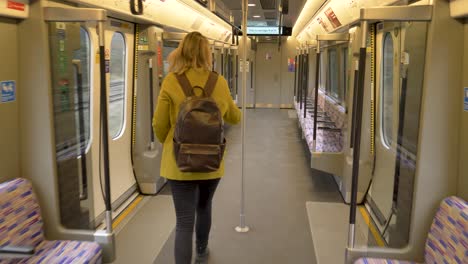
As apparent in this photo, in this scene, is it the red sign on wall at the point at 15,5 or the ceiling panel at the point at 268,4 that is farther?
the ceiling panel at the point at 268,4

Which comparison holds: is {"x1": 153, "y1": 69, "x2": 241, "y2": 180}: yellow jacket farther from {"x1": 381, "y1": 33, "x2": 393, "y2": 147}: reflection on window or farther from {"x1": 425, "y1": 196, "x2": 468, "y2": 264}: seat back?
{"x1": 381, "y1": 33, "x2": 393, "y2": 147}: reflection on window

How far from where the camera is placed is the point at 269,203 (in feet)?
17.1

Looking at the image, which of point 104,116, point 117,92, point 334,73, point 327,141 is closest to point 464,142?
point 104,116

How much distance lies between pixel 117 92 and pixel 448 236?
3.99 meters

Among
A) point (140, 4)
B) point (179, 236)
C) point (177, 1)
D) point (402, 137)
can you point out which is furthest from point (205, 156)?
point (177, 1)

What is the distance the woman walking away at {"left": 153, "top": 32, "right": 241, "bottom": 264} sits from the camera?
9.25 ft

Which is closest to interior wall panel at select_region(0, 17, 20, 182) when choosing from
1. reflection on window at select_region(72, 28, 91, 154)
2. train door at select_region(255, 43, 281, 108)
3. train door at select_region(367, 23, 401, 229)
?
reflection on window at select_region(72, 28, 91, 154)

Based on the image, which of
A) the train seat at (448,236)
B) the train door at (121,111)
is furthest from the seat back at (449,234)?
the train door at (121,111)

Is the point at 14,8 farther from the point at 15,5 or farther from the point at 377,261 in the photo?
the point at 377,261

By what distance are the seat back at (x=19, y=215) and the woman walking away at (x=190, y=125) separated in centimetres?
94

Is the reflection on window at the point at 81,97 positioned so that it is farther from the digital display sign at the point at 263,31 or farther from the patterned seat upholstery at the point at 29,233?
the digital display sign at the point at 263,31

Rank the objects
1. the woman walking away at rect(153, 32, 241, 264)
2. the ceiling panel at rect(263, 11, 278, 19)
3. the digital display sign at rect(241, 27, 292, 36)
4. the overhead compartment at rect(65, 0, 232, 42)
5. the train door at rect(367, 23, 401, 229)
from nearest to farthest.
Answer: the woman walking away at rect(153, 32, 241, 264)
the train door at rect(367, 23, 401, 229)
the overhead compartment at rect(65, 0, 232, 42)
the ceiling panel at rect(263, 11, 278, 19)
the digital display sign at rect(241, 27, 292, 36)

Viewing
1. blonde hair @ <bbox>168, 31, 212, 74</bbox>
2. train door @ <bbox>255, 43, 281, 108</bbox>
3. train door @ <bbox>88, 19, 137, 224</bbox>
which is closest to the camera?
blonde hair @ <bbox>168, 31, 212, 74</bbox>

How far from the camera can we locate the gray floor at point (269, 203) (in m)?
3.85
